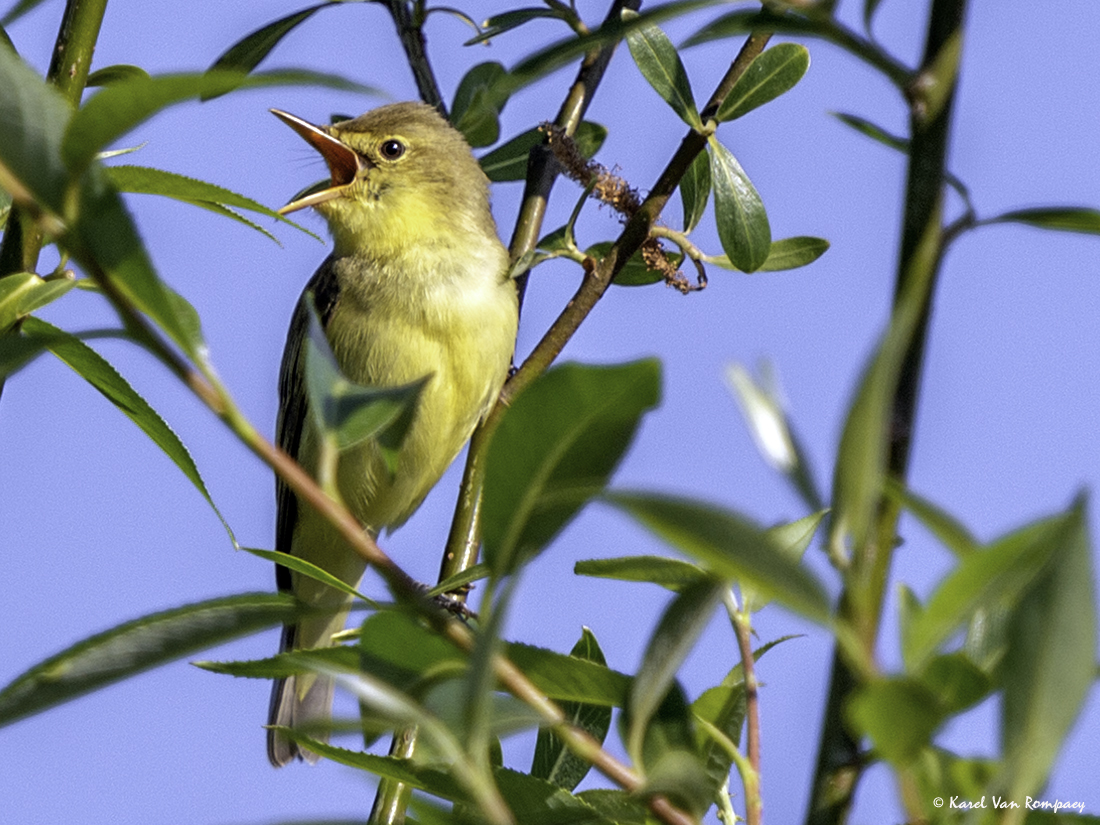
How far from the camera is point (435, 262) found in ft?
18.1

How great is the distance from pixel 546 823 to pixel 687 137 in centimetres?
190

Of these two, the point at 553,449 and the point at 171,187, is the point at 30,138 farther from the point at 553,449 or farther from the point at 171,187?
the point at 171,187

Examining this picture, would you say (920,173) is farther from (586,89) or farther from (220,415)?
(586,89)

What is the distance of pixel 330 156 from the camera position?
5996 mm

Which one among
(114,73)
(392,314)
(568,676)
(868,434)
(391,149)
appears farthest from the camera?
(391,149)

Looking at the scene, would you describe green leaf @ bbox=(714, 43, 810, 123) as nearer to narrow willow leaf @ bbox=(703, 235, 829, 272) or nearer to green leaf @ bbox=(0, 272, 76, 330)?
narrow willow leaf @ bbox=(703, 235, 829, 272)

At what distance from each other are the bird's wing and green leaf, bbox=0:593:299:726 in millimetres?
4489

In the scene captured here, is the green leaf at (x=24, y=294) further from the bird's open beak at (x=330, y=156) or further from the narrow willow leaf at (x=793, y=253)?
the bird's open beak at (x=330, y=156)

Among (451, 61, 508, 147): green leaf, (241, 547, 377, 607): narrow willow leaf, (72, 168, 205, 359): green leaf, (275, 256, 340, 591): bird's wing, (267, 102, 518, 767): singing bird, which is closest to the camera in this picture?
(72, 168, 205, 359): green leaf

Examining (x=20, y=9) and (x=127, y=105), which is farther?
(x=20, y=9)

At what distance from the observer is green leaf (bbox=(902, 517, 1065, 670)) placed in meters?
0.88

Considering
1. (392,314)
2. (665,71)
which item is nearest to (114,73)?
(665,71)

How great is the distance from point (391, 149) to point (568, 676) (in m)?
A: 4.77

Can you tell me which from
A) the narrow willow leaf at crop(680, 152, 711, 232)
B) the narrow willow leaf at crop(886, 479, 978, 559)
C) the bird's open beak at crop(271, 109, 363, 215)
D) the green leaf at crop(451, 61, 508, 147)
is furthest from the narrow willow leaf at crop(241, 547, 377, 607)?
the bird's open beak at crop(271, 109, 363, 215)
